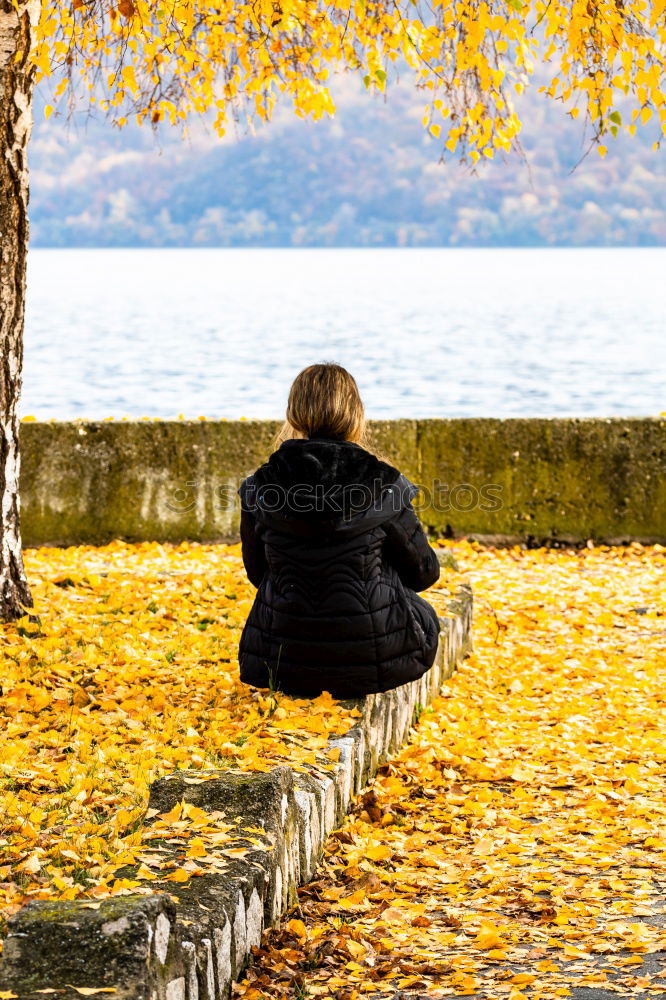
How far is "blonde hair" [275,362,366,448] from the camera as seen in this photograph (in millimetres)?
3867

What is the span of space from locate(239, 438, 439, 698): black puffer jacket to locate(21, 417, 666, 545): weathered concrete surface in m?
4.57

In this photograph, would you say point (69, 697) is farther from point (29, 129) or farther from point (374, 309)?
point (374, 309)

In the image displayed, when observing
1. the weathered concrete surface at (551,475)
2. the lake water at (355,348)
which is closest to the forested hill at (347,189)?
the lake water at (355,348)

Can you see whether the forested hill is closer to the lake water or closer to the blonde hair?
the lake water

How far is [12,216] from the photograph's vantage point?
4.84 m

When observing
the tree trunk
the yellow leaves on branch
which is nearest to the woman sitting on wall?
the tree trunk

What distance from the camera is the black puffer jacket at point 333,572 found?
12.5 feet

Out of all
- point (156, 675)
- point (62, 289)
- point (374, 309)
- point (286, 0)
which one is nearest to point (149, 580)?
point (156, 675)

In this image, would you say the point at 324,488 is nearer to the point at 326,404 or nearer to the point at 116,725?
the point at 326,404

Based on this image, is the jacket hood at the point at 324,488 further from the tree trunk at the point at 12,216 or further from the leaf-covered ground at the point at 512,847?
the tree trunk at the point at 12,216

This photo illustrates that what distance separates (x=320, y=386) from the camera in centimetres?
388

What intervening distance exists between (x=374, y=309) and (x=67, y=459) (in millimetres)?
53732

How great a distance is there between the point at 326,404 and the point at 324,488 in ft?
1.00

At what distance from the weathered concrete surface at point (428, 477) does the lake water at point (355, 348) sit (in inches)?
58.0
